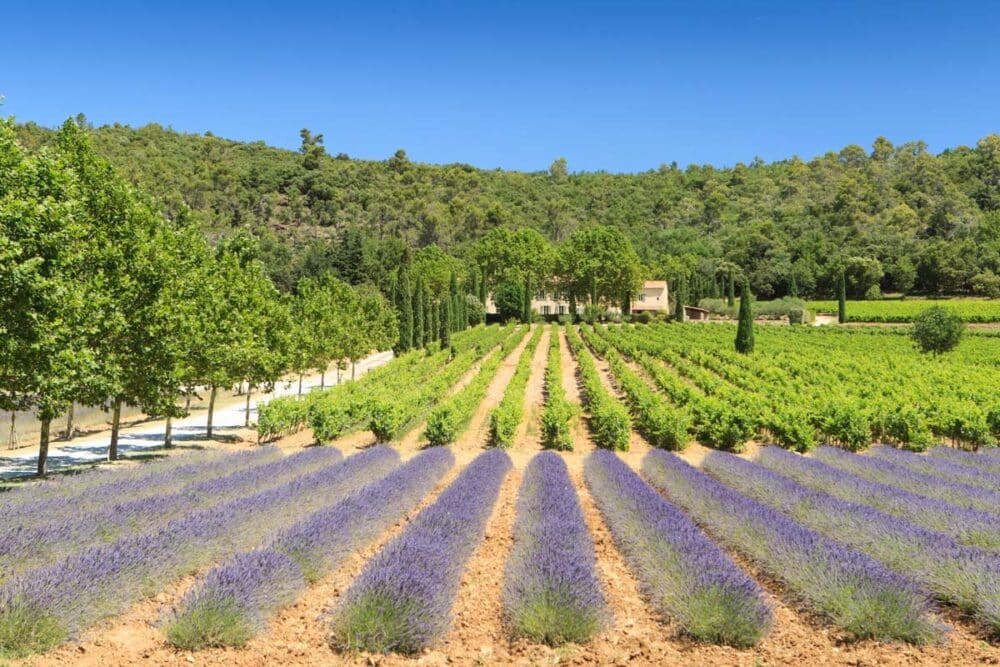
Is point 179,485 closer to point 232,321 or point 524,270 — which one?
point 232,321

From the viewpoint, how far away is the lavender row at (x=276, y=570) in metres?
5.17

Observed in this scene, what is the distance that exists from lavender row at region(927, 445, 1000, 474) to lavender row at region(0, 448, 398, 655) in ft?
44.1

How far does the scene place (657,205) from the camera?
477 ft

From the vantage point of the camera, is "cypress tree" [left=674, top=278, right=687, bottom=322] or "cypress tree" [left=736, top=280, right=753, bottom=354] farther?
"cypress tree" [left=674, top=278, right=687, bottom=322]

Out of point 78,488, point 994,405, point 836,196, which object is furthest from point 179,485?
point 836,196

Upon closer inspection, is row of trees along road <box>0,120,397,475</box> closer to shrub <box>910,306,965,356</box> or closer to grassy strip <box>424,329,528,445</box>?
grassy strip <box>424,329,528,445</box>

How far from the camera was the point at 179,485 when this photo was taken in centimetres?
1080

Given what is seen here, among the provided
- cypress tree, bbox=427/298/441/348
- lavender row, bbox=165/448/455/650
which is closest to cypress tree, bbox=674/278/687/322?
cypress tree, bbox=427/298/441/348

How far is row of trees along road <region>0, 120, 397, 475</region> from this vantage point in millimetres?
9906

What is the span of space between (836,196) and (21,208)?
140 meters

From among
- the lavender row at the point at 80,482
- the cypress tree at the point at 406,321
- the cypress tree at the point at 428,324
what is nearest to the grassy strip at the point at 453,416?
the lavender row at the point at 80,482

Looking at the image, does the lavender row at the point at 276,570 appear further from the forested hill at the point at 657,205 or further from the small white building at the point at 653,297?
the small white building at the point at 653,297

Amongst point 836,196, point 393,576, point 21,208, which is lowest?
point 393,576

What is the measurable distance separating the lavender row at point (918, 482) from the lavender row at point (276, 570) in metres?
8.27
